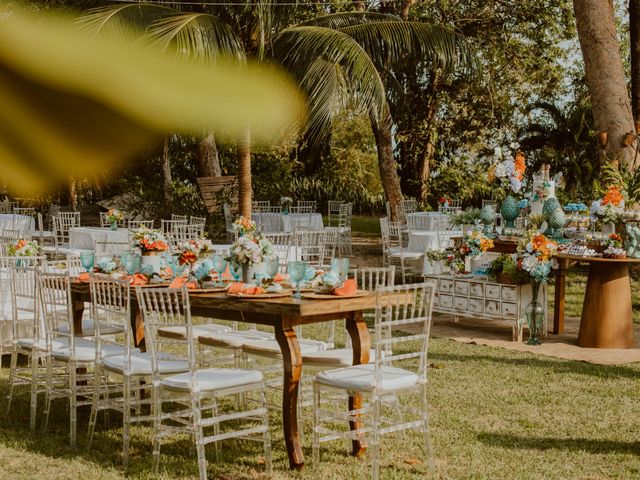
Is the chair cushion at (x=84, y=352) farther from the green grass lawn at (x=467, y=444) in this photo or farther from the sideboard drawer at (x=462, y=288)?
the sideboard drawer at (x=462, y=288)

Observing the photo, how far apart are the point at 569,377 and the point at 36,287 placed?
399 centimetres

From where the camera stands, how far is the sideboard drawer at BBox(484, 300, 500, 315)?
882 cm

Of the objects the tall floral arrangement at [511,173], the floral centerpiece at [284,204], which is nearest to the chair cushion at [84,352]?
the tall floral arrangement at [511,173]

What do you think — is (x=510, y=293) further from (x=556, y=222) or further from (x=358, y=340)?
(x=358, y=340)

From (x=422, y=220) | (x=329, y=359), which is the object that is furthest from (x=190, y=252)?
(x=422, y=220)

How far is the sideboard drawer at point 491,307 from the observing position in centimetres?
882

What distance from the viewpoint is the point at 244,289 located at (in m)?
5.15

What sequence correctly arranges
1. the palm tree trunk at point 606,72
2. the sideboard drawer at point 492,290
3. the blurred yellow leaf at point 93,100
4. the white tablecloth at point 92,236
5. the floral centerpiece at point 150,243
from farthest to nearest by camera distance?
the white tablecloth at point 92,236, the palm tree trunk at point 606,72, the sideboard drawer at point 492,290, the floral centerpiece at point 150,243, the blurred yellow leaf at point 93,100

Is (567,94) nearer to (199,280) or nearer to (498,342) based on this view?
(498,342)

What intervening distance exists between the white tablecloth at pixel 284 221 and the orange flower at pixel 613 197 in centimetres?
727

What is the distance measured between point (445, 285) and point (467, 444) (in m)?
4.35

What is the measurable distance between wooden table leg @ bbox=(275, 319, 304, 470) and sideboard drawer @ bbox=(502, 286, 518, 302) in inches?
170

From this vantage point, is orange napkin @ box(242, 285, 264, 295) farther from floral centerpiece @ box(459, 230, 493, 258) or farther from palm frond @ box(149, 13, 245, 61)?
floral centerpiece @ box(459, 230, 493, 258)

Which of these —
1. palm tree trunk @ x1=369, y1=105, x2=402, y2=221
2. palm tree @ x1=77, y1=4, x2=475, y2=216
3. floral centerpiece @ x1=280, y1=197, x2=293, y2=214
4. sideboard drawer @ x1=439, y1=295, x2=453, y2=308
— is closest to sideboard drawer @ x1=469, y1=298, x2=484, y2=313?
sideboard drawer @ x1=439, y1=295, x2=453, y2=308
